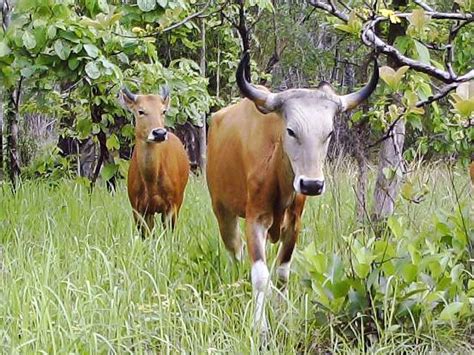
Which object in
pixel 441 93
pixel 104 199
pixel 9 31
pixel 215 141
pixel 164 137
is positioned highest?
pixel 441 93

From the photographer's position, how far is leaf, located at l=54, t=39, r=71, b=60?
643cm

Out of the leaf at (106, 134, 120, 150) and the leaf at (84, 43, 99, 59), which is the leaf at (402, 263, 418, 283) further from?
the leaf at (106, 134, 120, 150)

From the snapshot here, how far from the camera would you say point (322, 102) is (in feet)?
14.5

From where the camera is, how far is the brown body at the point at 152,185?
23.6 feet

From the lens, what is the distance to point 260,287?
4.57 meters

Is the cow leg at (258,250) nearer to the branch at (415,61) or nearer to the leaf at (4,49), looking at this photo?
the branch at (415,61)

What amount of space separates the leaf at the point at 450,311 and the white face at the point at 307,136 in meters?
0.93

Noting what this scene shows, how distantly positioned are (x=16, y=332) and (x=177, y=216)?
3.27m

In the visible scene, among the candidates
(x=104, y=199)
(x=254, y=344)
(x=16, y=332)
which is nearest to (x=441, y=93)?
(x=254, y=344)

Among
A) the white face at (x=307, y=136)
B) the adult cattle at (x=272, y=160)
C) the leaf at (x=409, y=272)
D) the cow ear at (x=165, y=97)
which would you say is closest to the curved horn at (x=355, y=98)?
the adult cattle at (x=272, y=160)

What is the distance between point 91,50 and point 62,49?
0.22 meters

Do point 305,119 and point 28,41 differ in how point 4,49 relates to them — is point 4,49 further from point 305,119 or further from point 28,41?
point 305,119

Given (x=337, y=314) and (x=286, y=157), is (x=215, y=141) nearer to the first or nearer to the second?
(x=286, y=157)

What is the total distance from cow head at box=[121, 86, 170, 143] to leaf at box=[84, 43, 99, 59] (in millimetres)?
745
